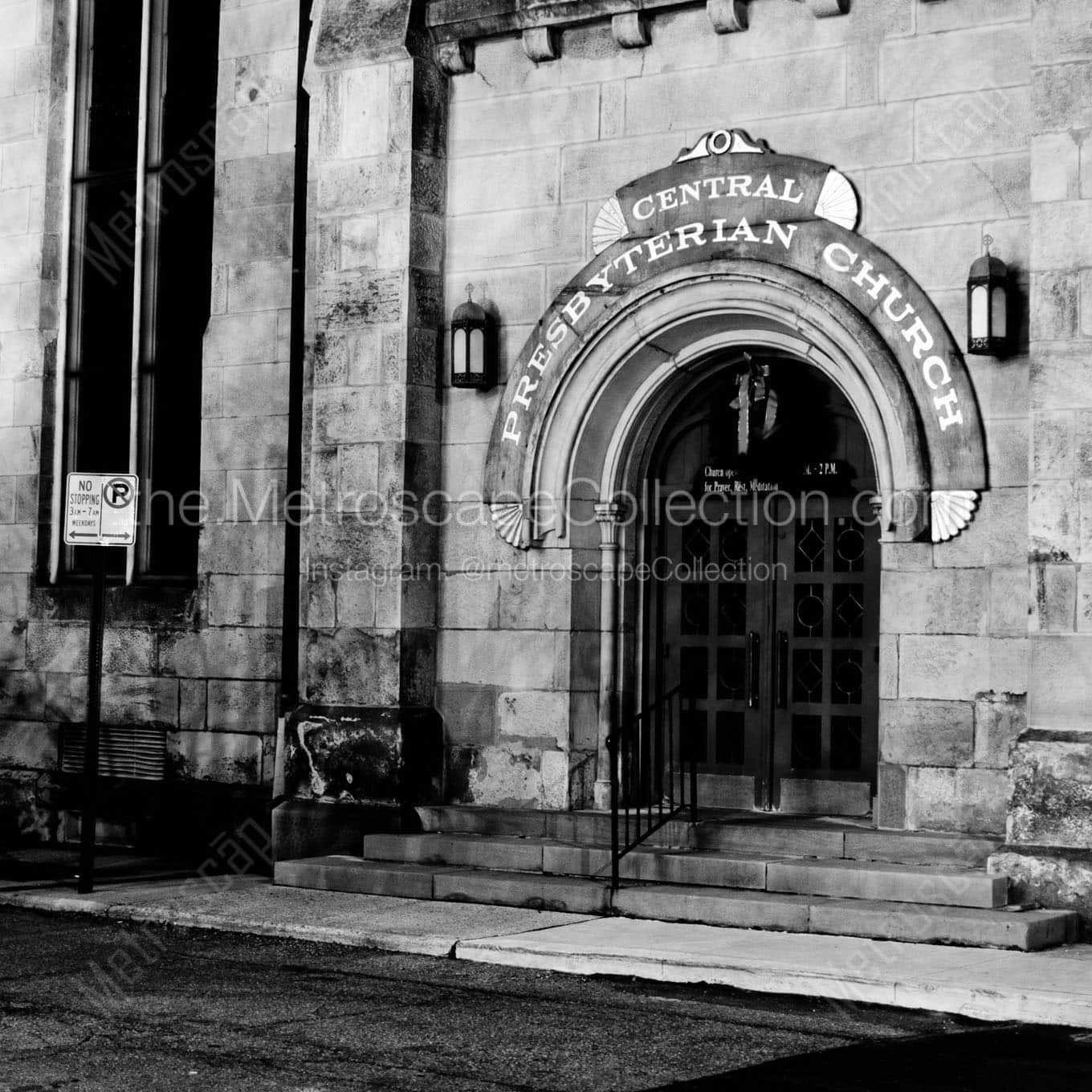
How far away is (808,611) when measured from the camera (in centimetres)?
1259

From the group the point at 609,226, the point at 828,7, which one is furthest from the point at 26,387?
the point at 828,7

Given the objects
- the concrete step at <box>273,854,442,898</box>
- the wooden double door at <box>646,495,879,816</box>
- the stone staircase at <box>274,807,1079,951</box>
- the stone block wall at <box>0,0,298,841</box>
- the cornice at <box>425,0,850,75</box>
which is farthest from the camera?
the stone block wall at <box>0,0,298,841</box>

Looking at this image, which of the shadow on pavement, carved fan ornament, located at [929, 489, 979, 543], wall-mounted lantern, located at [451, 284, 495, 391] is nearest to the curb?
the shadow on pavement

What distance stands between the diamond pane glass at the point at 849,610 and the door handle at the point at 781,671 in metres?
0.36

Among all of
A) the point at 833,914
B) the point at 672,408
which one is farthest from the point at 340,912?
the point at 672,408

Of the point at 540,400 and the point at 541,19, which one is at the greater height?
the point at 541,19

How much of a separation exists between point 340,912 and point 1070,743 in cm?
432

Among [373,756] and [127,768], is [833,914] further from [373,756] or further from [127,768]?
[127,768]

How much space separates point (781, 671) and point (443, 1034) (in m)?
5.25

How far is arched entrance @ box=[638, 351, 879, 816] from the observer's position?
1241 cm

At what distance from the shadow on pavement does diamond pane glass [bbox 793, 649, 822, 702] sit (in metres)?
4.60

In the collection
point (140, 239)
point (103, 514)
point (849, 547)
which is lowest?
point (849, 547)

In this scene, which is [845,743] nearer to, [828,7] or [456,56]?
[828,7]

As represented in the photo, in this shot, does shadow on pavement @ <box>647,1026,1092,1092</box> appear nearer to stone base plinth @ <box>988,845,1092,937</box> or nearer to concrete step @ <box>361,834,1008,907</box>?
stone base plinth @ <box>988,845,1092,937</box>
